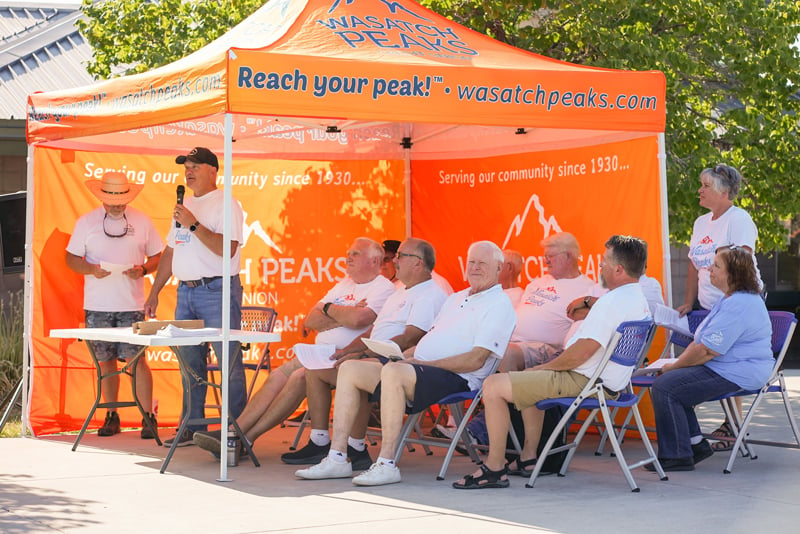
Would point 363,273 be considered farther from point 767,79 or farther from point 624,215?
point 767,79

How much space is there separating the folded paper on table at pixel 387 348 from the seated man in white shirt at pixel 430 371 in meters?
0.06

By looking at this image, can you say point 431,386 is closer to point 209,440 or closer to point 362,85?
point 209,440

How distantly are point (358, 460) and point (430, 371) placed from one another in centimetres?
73

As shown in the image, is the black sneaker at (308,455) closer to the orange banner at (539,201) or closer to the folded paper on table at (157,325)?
the folded paper on table at (157,325)

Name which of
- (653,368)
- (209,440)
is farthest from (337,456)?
(653,368)

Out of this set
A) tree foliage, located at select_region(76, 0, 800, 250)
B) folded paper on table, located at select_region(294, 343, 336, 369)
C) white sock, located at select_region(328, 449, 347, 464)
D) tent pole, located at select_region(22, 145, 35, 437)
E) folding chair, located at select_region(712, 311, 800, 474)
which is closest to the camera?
white sock, located at select_region(328, 449, 347, 464)

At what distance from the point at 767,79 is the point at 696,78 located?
814 millimetres

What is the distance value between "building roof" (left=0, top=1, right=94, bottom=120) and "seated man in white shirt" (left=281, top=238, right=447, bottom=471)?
7.22 metres

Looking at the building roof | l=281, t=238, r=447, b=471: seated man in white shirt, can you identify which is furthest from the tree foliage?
the building roof

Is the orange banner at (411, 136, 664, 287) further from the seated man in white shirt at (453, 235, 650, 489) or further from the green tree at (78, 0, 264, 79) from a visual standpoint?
the green tree at (78, 0, 264, 79)

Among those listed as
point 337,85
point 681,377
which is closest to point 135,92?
point 337,85

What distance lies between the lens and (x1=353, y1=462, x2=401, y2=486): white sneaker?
6.12 metres

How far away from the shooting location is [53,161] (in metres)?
8.43

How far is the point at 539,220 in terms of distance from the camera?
28.1 feet
